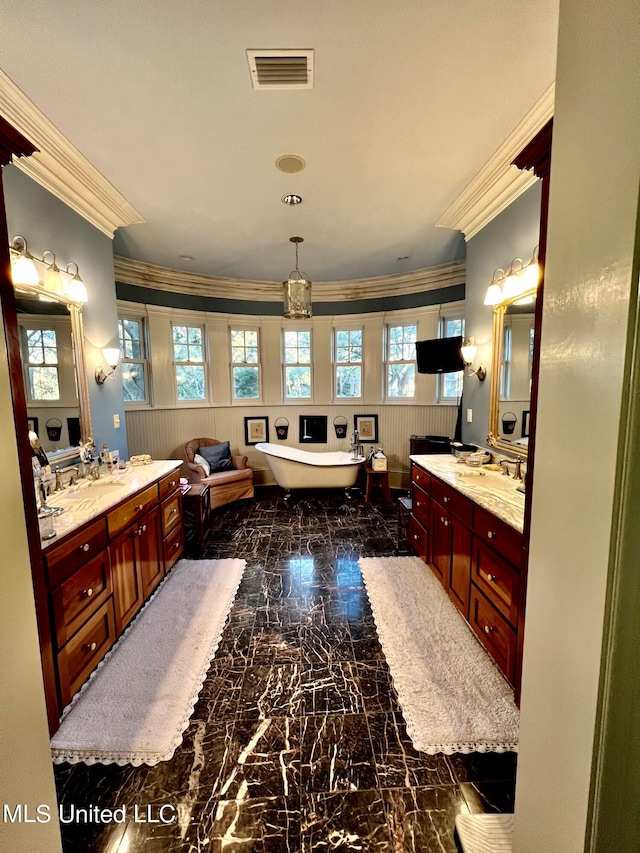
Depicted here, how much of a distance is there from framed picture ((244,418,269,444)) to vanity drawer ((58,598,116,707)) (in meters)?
3.61

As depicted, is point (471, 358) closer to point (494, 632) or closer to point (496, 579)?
point (496, 579)

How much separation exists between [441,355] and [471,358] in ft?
2.27

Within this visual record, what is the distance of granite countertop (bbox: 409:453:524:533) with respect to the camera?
5.74 ft

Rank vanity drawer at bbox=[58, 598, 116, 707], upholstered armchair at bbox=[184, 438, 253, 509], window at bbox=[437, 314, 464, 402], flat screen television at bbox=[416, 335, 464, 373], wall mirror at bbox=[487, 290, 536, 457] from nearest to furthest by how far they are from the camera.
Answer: vanity drawer at bbox=[58, 598, 116, 707] → wall mirror at bbox=[487, 290, 536, 457] → flat screen television at bbox=[416, 335, 464, 373] → upholstered armchair at bbox=[184, 438, 253, 509] → window at bbox=[437, 314, 464, 402]

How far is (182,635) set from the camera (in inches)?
85.5

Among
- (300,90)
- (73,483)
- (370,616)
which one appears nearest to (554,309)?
(300,90)

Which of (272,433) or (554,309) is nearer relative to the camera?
(554,309)

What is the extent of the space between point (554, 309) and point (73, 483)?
2.87m

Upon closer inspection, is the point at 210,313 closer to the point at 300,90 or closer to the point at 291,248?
Result: the point at 291,248

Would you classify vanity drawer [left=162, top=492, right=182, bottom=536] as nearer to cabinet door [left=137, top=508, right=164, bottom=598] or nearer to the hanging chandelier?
cabinet door [left=137, top=508, right=164, bottom=598]

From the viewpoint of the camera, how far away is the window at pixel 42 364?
2.15 meters

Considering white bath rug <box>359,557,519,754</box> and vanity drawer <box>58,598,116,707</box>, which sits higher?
vanity drawer <box>58,598,116,707</box>

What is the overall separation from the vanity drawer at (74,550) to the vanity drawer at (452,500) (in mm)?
2123

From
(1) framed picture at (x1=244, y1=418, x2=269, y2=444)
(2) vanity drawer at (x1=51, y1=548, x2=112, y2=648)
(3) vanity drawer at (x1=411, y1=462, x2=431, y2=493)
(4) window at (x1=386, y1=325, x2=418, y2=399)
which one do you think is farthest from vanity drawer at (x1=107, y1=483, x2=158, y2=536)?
(4) window at (x1=386, y1=325, x2=418, y2=399)
